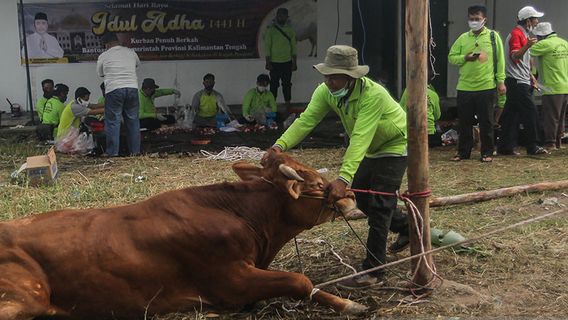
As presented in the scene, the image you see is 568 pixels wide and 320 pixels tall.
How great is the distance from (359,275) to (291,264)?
749 millimetres

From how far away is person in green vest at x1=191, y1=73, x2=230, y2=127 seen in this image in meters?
13.1

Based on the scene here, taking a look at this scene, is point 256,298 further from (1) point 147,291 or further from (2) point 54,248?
(2) point 54,248

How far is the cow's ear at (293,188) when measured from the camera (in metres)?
4.08

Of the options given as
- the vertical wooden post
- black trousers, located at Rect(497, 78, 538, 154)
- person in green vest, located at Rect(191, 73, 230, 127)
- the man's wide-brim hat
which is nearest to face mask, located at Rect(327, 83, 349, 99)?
the man's wide-brim hat

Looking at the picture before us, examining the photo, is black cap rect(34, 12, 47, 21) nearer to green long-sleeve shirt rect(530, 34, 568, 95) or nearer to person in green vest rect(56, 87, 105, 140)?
person in green vest rect(56, 87, 105, 140)

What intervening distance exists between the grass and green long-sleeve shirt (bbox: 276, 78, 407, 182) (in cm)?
95

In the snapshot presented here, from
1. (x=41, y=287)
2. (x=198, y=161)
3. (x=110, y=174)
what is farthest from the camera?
(x=198, y=161)

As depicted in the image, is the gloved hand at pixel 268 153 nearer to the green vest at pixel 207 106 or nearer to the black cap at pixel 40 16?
the green vest at pixel 207 106

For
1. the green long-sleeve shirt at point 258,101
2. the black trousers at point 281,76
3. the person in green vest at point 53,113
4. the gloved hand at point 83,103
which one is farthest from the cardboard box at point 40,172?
the black trousers at point 281,76

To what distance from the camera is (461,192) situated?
307 inches

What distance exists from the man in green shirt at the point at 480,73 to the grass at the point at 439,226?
59cm

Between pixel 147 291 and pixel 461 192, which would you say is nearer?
pixel 147 291

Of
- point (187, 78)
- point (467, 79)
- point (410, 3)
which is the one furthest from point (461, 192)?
point (187, 78)

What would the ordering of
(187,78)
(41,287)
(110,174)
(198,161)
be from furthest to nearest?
(187,78), (198,161), (110,174), (41,287)
